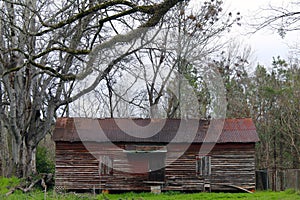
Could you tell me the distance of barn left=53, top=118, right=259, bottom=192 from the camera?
2645 centimetres

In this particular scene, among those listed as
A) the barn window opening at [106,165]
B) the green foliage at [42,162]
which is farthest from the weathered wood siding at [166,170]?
the green foliage at [42,162]

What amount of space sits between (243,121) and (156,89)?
702 centimetres

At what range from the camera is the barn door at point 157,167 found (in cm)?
2694

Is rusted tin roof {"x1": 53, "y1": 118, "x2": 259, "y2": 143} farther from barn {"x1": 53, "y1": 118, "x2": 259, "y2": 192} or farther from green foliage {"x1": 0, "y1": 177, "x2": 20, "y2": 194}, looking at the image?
green foliage {"x1": 0, "y1": 177, "x2": 20, "y2": 194}

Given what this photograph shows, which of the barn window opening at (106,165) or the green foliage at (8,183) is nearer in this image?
the green foliage at (8,183)

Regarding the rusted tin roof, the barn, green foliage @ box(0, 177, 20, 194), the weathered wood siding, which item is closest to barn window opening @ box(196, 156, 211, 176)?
the barn

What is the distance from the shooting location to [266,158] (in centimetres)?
3688

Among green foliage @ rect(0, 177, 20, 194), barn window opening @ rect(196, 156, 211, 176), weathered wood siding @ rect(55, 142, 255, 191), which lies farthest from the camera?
barn window opening @ rect(196, 156, 211, 176)

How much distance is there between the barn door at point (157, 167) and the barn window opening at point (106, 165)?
7.94ft

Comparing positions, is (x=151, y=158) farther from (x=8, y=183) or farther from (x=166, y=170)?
(x=8, y=183)

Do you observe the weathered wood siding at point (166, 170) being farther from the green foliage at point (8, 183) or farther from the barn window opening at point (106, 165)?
the green foliage at point (8, 183)

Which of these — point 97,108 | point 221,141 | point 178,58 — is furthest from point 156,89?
point 97,108

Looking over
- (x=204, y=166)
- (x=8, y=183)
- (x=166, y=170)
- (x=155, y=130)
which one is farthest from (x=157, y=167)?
(x=8, y=183)

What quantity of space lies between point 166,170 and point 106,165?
3.63m
